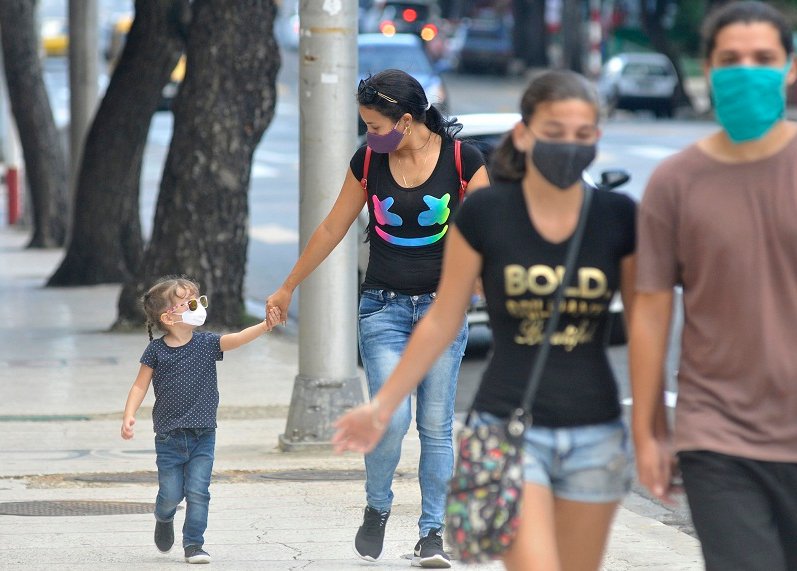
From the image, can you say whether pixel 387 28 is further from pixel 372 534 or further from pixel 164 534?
pixel 372 534

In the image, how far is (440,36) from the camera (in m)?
59.3

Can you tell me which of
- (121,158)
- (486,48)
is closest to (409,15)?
(486,48)

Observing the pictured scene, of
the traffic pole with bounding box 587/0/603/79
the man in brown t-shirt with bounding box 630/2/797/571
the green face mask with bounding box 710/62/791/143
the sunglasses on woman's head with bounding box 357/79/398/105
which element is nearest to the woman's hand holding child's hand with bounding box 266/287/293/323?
the sunglasses on woman's head with bounding box 357/79/398/105

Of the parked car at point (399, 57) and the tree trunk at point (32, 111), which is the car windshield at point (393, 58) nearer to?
the parked car at point (399, 57)

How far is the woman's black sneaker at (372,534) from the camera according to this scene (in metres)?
5.75

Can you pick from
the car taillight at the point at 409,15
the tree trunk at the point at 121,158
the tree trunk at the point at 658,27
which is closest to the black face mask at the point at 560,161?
A: the tree trunk at the point at 121,158

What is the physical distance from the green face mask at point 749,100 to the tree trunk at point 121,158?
11.0 meters

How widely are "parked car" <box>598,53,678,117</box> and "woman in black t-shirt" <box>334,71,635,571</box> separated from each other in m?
39.3

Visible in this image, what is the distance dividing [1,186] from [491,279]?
93.0 feet

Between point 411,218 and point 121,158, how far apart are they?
34.7 ft

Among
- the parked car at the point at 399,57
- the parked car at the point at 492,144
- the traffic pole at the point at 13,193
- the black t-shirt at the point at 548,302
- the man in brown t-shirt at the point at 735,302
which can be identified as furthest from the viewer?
the parked car at the point at 399,57

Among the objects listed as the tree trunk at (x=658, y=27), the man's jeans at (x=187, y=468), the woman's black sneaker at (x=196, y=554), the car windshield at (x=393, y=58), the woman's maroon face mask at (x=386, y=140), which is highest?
the woman's maroon face mask at (x=386, y=140)

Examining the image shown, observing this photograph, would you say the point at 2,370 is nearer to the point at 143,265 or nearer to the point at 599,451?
the point at 143,265

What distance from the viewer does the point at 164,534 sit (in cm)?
591
